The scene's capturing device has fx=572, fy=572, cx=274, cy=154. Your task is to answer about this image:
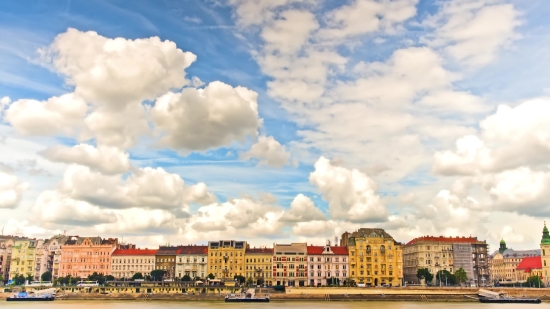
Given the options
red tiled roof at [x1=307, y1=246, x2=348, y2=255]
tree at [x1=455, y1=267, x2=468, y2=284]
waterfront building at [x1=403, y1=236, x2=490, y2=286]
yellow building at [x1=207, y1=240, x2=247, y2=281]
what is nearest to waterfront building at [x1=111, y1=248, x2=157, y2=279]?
yellow building at [x1=207, y1=240, x2=247, y2=281]

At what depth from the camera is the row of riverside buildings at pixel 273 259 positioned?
466 feet

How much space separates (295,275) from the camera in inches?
5615

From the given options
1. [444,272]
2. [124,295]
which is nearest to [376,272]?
[444,272]

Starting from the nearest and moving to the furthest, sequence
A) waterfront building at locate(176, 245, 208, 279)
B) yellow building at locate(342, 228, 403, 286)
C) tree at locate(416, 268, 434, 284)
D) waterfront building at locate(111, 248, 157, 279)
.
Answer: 1. tree at locate(416, 268, 434, 284)
2. yellow building at locate(342, 228, 403, 286)
3. waterfront building at locate(176, 245, 208, 279)
4. waterfront building at locate(111, 248, 157, 279)

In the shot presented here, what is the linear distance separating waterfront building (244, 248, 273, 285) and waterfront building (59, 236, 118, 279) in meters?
38.7

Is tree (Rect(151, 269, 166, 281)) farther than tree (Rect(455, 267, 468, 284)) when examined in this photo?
Yes

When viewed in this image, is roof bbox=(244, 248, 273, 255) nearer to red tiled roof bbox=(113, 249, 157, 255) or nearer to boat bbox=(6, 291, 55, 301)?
red tiled roof bbox=(113, 249, 157, 255)

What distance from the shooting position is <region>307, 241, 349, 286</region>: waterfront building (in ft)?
466

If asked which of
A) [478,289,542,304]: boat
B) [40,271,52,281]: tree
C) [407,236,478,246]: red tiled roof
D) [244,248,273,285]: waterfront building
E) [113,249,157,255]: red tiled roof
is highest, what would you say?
[407,236,478,246]: red tiled roof

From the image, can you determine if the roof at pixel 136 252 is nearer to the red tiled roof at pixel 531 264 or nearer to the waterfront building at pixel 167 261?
the waterfront building at pixel 167 261

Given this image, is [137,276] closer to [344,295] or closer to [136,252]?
[136,252]

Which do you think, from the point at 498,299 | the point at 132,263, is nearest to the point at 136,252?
the point at 132,263

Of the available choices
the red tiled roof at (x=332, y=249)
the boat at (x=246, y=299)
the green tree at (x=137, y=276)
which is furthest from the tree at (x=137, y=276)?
the boat at (x=246, y=299)

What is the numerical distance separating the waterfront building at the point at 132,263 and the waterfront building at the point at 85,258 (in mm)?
2270
